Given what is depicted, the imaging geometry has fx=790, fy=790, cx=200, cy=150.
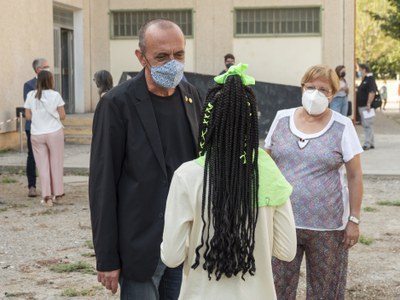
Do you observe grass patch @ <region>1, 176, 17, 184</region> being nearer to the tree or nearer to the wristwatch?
the wristwatch

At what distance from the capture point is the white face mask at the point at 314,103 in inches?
178

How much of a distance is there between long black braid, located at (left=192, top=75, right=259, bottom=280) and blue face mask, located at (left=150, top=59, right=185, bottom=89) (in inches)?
18.1

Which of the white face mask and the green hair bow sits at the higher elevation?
the green hair bow

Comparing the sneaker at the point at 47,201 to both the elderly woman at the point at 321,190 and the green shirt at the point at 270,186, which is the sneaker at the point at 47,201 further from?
the green shirt at the point at 270,186

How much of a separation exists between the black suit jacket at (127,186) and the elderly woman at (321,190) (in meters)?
1.18

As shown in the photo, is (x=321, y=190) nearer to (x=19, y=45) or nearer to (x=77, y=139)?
(x=19, y=45)

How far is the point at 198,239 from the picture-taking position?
122 inches

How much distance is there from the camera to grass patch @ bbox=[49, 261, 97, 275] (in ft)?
22.8

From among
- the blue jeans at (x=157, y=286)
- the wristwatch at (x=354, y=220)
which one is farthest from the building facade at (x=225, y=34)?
the blue jeans at (x=157, y=286)

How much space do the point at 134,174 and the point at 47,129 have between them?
6718 mm

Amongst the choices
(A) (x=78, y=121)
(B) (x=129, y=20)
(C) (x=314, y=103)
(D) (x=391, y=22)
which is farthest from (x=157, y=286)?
(D) (x=391, y=22)

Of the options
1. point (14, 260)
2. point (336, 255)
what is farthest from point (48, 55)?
point (336, 255)

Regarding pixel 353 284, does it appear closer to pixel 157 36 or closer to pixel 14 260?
pixel 14 260

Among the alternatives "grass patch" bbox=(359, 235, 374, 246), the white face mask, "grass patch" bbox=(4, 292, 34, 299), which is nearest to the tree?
"grass patch" bbox=(359, 235, 374, 246)
